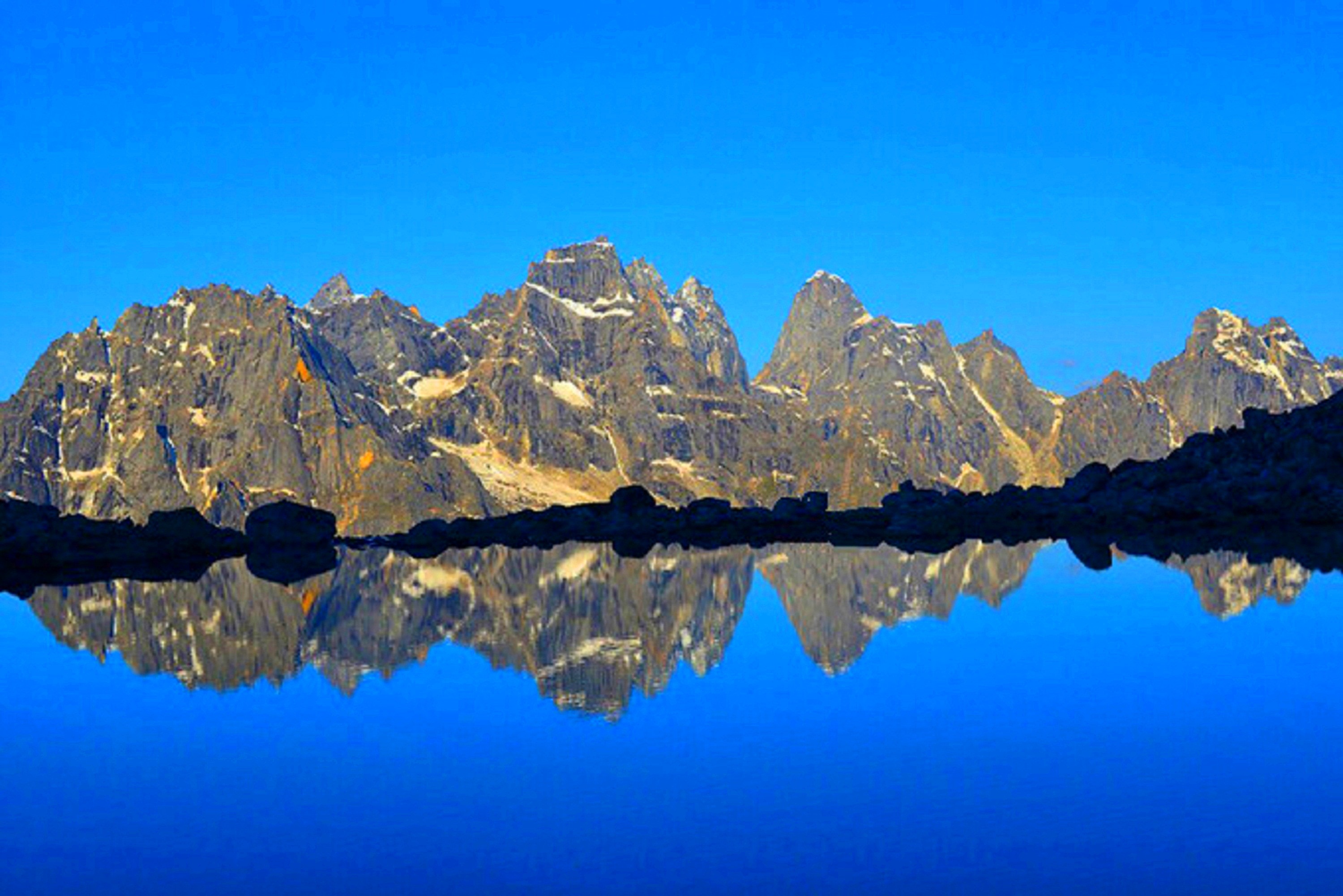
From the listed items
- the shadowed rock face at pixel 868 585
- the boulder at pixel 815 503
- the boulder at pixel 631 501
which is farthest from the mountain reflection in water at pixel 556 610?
the boulder at pixel 815 503

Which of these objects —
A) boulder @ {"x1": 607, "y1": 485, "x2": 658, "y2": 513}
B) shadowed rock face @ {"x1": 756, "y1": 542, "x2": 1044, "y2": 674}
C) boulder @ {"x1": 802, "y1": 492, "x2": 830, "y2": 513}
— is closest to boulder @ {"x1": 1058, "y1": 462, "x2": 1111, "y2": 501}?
boulder @ {"x1": 802, "y1": 492, "x2": 830, "y2": 513}

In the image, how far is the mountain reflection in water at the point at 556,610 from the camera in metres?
30.3

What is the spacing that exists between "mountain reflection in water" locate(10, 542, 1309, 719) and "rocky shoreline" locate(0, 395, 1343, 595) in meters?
4.71

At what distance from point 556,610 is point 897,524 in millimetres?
31143

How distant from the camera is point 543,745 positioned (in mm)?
22219

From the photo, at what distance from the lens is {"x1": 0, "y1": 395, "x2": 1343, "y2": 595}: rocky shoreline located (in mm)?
57000

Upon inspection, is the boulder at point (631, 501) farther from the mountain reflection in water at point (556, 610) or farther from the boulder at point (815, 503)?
the mountain reflection in water at point (556, 610)

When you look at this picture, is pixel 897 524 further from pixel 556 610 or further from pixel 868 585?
pixel 556 610

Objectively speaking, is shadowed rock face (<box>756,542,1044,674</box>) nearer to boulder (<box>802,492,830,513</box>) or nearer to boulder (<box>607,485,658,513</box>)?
boulder (<box>802,492,830,513</box>)

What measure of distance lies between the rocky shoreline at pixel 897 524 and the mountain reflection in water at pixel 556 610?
4.71m

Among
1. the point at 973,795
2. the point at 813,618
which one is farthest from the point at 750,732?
the point at 813,618

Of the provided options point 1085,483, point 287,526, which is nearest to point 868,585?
point 1085,483

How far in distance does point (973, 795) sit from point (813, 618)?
57.8 ft

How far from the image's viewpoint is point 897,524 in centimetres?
6669
